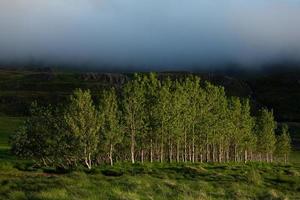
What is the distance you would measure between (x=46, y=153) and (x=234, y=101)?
47.9 metres

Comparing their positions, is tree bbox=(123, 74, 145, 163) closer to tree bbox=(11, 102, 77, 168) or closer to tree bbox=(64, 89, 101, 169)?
tree bbox=(64, 89, 101, 169)

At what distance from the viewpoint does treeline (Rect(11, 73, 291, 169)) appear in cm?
6894

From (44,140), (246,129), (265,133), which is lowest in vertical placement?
(265,133)

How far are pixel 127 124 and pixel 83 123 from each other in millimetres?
12193

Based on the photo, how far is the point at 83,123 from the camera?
224ft

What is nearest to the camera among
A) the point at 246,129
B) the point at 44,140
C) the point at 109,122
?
the point at 44,140

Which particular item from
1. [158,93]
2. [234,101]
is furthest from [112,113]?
[234,101]

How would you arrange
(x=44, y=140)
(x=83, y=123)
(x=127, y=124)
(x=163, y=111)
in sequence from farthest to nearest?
1. (x=163, y=111)
2. (x=127, y=124)
3. (x=44, y=140)
4. (x=83, y=123)

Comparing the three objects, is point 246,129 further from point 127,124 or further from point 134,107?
point 134,107

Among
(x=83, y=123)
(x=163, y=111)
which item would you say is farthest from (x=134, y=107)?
(x=83, y=123)

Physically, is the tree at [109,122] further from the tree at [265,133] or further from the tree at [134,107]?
the tree at [265,133]

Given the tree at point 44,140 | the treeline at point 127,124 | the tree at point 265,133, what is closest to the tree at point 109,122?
the treeline at point 127,124

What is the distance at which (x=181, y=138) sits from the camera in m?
89.2

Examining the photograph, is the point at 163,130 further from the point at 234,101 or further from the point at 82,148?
the point at 234,101
